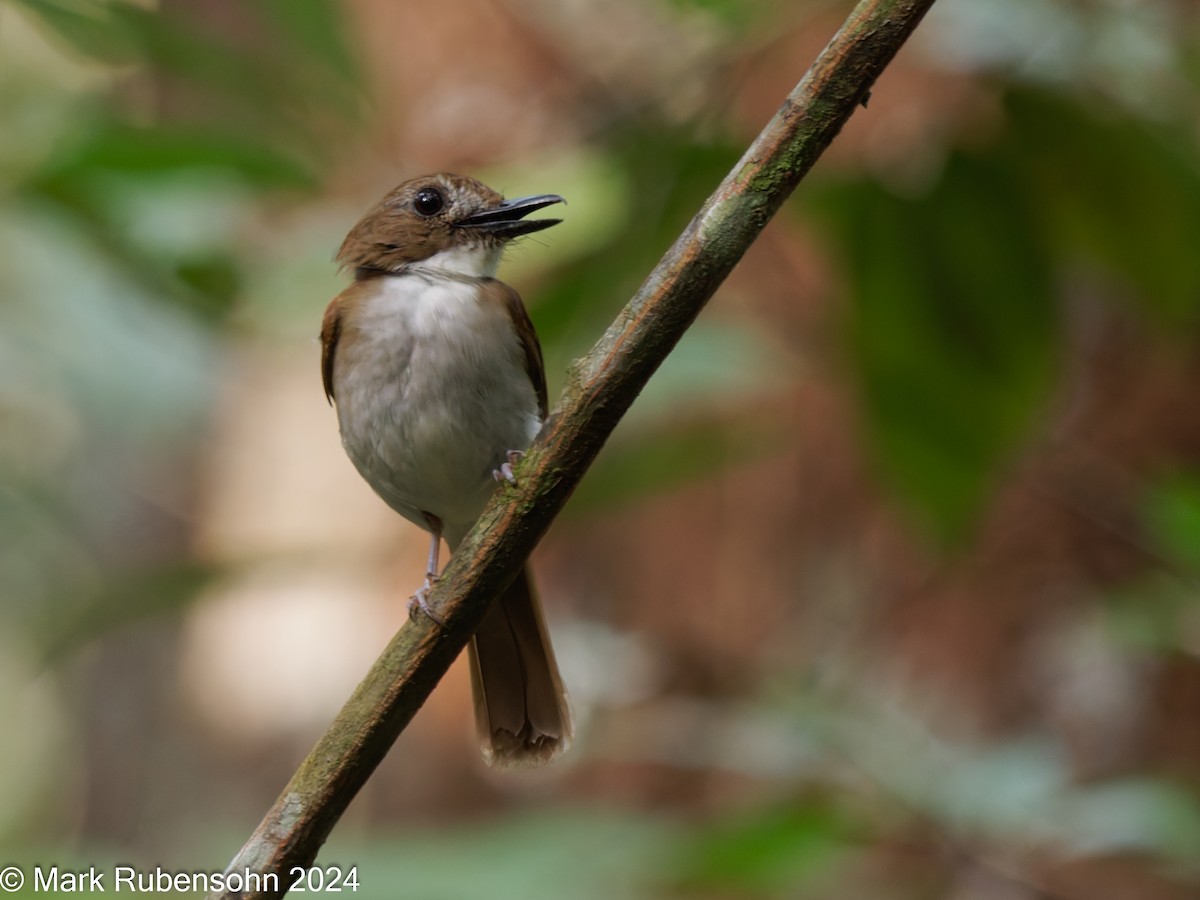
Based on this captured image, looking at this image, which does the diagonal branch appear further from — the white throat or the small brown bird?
the white throat

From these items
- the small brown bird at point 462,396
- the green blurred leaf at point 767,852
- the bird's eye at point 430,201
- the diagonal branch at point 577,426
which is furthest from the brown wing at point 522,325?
the diagonal branch at point 577,426

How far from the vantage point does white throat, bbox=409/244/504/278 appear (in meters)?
3.44

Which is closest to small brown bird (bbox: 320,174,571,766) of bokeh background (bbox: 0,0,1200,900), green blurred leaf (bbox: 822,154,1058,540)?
bokeh background (bbox: 0,0,1200,900)

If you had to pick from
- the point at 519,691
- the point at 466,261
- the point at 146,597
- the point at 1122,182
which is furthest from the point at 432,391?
the point at 1122,182

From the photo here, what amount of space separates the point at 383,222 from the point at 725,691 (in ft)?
5.92

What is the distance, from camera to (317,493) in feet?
24.0

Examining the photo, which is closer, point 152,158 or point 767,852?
point 767,852

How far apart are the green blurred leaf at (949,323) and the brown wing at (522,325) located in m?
0.74

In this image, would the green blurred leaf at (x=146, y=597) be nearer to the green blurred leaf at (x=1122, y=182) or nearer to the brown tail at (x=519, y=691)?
the brown tail at (x=519, y=691)

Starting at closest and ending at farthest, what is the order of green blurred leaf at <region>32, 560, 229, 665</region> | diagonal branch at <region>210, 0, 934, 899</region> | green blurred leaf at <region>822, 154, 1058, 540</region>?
Answer: diagonal branch at <region>210, 0, 934, 899</region>
green blurred leaf at <region>822, 154, 1058, 540</region>
green blurred leaf at <region>32, 560, 229, 665</region>

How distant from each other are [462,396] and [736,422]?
1285mm

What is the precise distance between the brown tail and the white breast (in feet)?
1.00

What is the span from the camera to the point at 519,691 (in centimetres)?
317

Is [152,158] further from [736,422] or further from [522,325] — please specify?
[736,422]
